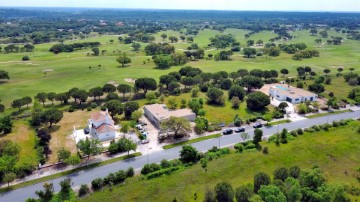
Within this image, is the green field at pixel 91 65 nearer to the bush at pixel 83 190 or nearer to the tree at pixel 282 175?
the bush at pixel 83 190

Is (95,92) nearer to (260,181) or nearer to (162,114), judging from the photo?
(162,114)

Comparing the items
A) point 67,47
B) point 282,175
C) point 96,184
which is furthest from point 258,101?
point 67,47

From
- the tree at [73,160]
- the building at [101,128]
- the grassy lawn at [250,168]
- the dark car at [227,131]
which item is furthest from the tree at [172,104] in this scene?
the tree at [73,160]

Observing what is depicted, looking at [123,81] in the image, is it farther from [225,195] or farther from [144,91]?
[225,195]

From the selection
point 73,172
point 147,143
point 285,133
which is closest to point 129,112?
point 147,143

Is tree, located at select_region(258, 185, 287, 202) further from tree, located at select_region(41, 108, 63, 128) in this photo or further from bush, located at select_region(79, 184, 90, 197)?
tree, located at select_region(41, 108, 63, 128)

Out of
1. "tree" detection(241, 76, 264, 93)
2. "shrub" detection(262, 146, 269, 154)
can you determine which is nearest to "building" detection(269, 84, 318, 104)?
"tree" detection(241, 76, 264, 93)
